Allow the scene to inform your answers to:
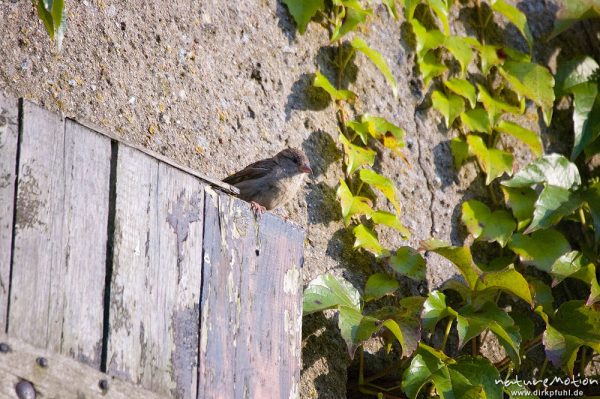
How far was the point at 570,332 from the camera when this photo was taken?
4238mm

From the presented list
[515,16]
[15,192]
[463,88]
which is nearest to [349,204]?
[463,88]

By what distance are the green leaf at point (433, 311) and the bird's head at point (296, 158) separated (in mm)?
788

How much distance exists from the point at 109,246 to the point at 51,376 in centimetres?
39

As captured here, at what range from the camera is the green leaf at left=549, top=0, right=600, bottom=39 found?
5.35m

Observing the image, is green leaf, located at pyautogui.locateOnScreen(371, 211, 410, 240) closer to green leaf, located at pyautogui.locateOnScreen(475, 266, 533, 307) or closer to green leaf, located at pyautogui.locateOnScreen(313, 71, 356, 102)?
green leaf, located at pyautogui.locateOnScreen(475, 266, 533, 307)

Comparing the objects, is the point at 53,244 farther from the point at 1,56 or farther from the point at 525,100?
the point at 525,100

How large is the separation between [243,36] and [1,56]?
125 cm

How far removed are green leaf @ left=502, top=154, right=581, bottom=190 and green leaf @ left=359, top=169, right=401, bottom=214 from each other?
2.12 feet

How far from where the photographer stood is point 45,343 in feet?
7.72

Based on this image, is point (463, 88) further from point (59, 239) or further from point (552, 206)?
point (59, 239)

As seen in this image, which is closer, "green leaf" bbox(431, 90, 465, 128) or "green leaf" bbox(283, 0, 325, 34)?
"green leaf" bbox(283, 0, 325, 34)

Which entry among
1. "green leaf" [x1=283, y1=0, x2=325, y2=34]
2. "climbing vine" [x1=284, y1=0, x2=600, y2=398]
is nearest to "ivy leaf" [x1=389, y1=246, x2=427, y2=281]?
"climbing vine" [x1=284, y1=0, x2=600, y2=398]

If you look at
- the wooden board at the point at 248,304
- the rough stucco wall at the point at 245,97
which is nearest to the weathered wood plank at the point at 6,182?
the wooden board at the point at 248,304

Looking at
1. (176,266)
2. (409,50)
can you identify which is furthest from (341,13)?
(176,266)
